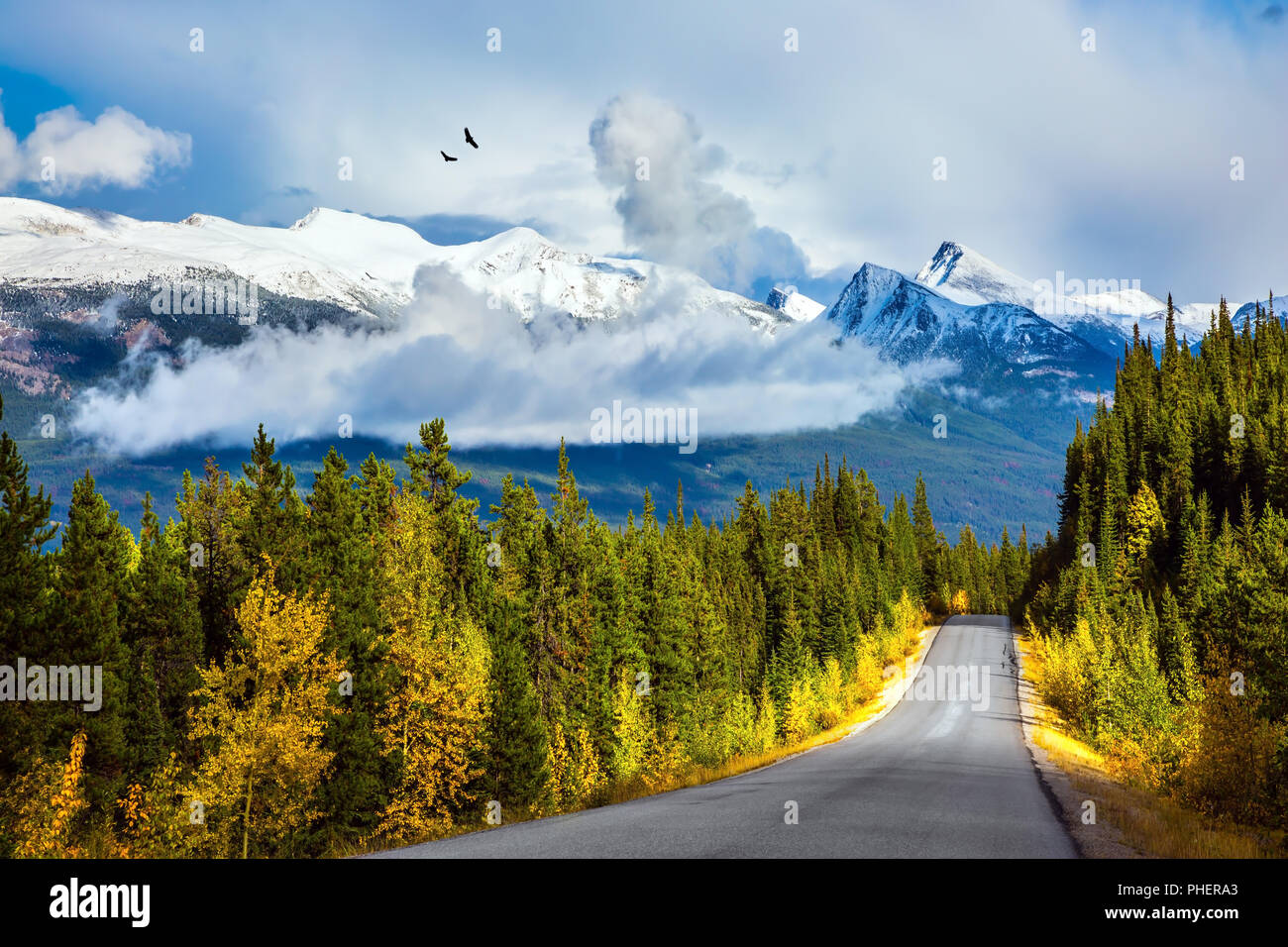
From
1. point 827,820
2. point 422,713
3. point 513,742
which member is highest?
point 827,820

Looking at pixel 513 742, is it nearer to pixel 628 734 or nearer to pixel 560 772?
pixel 560 772

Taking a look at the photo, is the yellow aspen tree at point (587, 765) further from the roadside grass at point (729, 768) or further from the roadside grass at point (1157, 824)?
the roadside grass at point (1157, 824)

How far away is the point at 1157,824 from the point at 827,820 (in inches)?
388

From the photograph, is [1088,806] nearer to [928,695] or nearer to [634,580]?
[634,580]

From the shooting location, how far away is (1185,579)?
323ft

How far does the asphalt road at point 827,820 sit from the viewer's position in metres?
16.4

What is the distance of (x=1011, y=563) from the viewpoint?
19712cm

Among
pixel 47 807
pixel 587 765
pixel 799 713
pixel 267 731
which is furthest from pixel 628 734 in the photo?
pixel 47 807

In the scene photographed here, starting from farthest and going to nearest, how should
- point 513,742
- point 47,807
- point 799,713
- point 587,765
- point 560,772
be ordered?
point 799,713 < point 587,765 < point 560,772 < point 513,742 < point 47,807

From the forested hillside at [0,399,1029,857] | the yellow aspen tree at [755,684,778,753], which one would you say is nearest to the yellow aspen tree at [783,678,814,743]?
the yellow aspen tree at [755,684,778,753]

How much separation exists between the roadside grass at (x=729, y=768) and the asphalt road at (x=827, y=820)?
253 centimetres

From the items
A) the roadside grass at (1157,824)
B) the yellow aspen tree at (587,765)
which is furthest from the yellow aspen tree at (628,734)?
the roadside grass at (1157,824)
